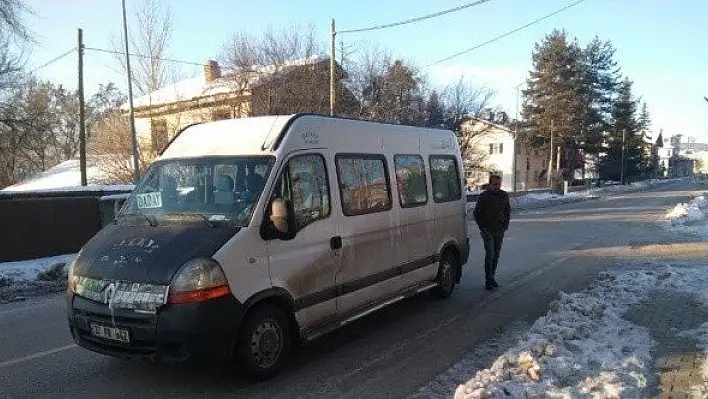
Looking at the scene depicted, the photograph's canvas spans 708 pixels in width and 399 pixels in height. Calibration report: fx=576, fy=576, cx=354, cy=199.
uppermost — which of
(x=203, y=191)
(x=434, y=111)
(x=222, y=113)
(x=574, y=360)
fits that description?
(x=434, y=111)

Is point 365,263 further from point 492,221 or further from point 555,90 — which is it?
point 555,90

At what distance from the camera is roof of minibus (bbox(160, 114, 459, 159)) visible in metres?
5.55

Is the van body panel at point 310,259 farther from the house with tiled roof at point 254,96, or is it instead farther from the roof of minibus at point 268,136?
the house with tiled roof at point 254,96

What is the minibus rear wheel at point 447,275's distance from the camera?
833 cm

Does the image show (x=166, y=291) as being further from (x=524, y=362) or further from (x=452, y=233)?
(x=452, y=233)

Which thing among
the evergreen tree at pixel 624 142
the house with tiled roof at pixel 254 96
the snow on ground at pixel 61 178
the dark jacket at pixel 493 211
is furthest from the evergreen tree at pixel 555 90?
the dark jacket at pixel 493 211

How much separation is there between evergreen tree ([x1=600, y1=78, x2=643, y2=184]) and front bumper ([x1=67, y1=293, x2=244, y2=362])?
7883cm

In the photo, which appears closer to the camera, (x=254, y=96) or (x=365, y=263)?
(x=365, y=263)

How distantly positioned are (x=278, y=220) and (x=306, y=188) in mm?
702

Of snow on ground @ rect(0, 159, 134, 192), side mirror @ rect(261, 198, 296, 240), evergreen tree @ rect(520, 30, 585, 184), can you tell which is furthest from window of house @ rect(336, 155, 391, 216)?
evergreen tree @ rect(520, 30, 585, 184)

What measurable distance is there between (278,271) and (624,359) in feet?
10.5

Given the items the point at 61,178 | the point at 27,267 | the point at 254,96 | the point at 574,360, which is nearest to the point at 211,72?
the point at 254,96

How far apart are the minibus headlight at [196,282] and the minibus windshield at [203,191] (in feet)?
1.65

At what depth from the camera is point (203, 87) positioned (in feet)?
113
